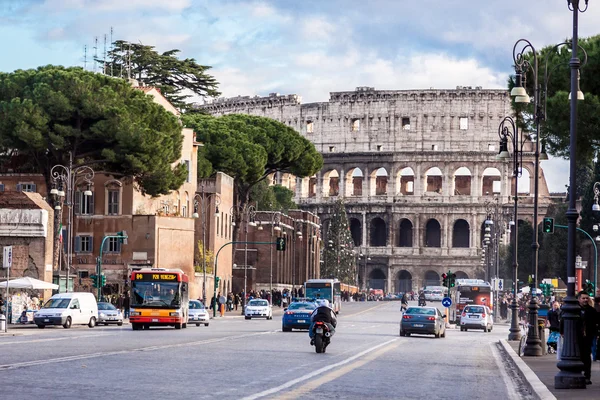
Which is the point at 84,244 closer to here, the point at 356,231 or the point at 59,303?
the point at 59,303

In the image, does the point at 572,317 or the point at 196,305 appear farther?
the point at 196,305

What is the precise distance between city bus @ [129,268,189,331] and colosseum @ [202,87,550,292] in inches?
4619

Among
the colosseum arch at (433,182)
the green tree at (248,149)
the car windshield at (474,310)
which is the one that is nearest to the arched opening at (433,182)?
the colosseum arch at (433,182)

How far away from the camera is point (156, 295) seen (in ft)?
159

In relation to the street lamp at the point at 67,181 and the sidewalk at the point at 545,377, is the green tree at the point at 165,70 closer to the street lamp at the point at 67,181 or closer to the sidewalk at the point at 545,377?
the street lamp at the point at 67,181

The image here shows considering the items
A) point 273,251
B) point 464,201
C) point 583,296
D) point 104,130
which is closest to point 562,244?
point 273,251

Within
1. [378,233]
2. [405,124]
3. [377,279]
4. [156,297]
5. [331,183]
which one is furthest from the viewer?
[331,183]

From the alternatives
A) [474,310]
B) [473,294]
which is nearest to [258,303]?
[474,310]

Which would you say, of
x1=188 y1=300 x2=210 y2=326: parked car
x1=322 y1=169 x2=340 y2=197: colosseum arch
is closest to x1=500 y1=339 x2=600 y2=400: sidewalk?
x1=188 y1=300 x2=210 y2=326: parked car

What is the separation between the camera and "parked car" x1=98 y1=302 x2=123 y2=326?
55.3 meters

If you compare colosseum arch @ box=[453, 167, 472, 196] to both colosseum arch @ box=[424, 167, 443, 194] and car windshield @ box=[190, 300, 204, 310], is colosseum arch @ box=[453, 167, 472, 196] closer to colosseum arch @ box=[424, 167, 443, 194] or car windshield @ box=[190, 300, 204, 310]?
colosseum arch @ box=[424, 167, 443, 194]

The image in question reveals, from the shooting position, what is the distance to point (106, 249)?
7669cm

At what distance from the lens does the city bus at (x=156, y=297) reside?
159 ft

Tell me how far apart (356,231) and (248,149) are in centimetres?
7769
